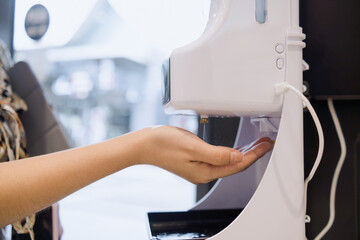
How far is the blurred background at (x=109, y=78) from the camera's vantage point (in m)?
0.79

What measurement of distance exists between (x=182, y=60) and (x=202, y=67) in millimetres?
29

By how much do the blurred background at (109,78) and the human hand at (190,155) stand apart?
128 millimetres

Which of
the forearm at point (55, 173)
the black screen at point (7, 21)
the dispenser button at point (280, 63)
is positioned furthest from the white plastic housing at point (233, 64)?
the black screen at point (7, 21)

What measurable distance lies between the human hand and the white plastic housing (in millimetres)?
43

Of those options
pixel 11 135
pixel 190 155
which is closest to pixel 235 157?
pixel 190 155

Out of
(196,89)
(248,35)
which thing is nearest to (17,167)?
(196,89)

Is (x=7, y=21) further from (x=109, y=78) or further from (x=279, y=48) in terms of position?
(x=109, y=78)

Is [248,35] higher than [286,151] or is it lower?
higher

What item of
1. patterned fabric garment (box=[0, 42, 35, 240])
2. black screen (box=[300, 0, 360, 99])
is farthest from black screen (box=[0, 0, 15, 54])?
black screen (box=[300, 0, 360, 99])

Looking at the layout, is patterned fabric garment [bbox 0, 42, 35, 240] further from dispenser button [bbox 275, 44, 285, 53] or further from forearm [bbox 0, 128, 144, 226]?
dispenser button [bbox 275, 44, 285, 53]

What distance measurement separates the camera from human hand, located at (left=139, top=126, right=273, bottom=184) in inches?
17.1

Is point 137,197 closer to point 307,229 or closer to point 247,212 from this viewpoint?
point 307,229

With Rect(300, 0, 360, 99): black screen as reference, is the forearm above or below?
below

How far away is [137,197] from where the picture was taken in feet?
6.37
